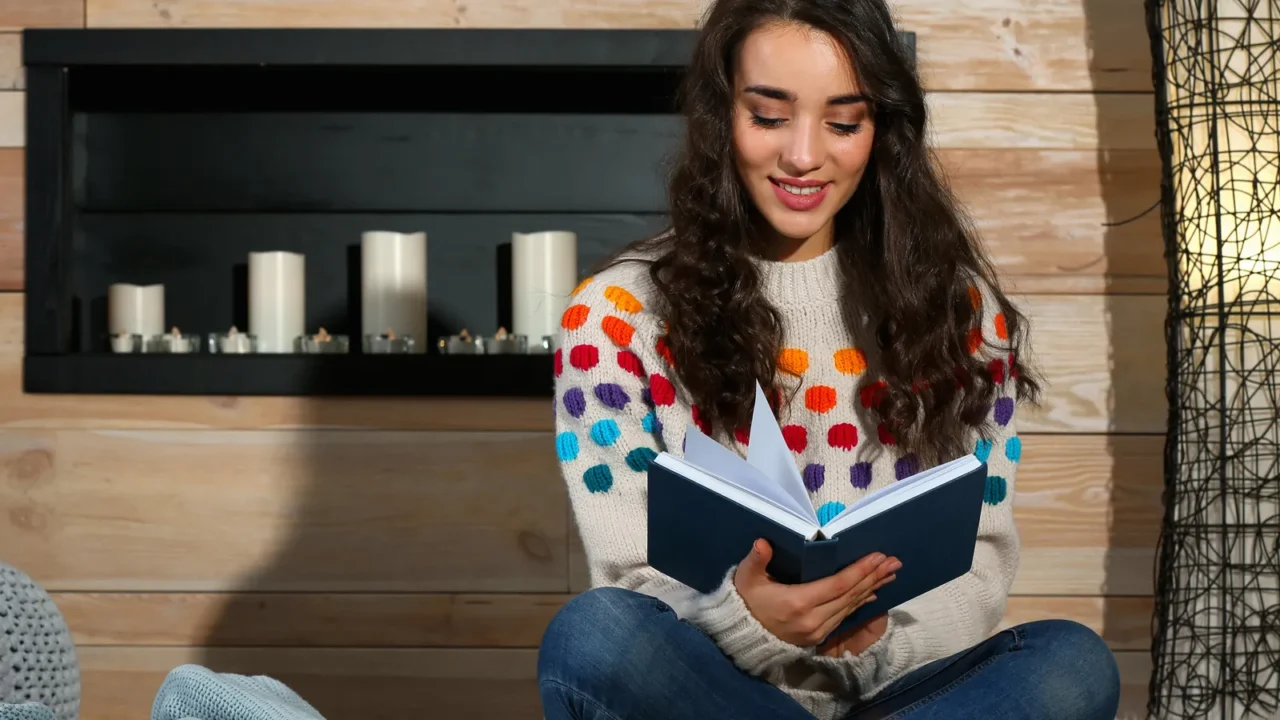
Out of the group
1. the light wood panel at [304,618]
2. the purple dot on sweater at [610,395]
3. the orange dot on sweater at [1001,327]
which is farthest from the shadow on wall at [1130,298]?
the purple dot on sweater at [610,395]

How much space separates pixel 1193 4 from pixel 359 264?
53.8 inches

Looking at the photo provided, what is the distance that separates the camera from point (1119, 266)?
2.05 metres

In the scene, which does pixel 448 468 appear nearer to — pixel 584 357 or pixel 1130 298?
pixel 584 357

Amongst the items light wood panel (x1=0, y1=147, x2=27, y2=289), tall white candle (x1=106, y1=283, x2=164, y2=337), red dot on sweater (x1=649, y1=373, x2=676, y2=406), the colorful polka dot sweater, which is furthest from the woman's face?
light wood panel (x1=0, y1=147, x2=27, y2=289)

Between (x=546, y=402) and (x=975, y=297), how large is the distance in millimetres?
763

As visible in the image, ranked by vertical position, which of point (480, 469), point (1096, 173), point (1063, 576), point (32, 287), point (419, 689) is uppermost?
point (1096, 173)

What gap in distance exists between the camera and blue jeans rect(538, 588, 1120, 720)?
1104mm

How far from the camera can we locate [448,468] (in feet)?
6.64

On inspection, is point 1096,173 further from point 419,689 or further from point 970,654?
point 419,689

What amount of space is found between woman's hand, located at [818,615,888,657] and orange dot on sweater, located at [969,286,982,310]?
1.44 feet

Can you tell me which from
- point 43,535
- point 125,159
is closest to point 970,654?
point 43,535

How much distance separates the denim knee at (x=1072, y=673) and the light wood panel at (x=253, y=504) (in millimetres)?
988

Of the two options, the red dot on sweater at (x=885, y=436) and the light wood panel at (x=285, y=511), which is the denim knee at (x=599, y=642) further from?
the light wood panel at (x=285, y=511)

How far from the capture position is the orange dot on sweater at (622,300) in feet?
4.63
